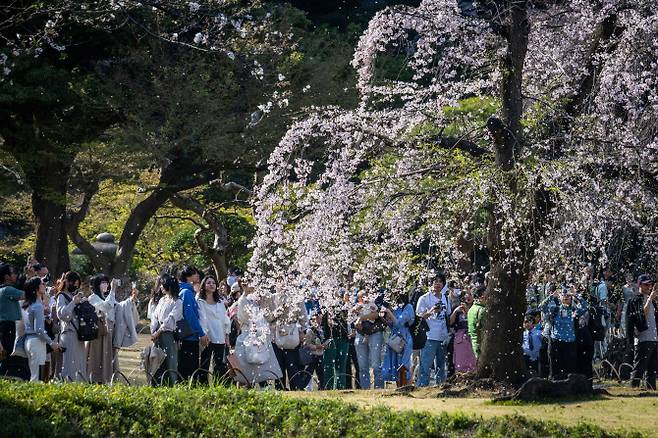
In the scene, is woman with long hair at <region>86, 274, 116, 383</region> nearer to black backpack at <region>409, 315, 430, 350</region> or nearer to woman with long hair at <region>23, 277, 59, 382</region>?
woman with long hair at <region>23, 277, 59, 382</region>

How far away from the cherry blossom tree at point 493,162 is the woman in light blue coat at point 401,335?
1.98 metres

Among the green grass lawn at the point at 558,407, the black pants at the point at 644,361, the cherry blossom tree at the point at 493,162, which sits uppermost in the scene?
the cherry blossom tree at the point at 493,162

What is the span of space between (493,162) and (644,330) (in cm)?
361

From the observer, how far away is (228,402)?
10219 mm

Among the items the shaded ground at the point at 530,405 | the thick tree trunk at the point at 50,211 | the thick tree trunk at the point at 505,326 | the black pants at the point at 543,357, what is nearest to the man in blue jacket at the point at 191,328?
the shaded ground at the point at 530,405

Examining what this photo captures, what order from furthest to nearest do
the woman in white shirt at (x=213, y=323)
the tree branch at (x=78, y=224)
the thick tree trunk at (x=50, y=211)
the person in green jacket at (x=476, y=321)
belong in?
the tree branch at (x=78, y=224)
the thick tree trunk at (x=50, y=211)
the person in green jacket at (x=476, y=321)
the woman in white shirt at (x=213, y=323)

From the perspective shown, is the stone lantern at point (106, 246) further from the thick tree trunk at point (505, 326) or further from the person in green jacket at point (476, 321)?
the thick tree trunk at point (505, 326)

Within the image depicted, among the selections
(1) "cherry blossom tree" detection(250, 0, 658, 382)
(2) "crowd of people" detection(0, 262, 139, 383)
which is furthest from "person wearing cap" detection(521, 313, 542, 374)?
(2) "crowd of people" detection(0, 262, 139, 383)

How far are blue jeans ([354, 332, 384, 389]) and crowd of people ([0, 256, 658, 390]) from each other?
0.02m

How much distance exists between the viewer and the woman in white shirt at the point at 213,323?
1325 cm

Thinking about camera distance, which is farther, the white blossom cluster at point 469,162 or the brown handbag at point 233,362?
the brown handbag at point 233,362

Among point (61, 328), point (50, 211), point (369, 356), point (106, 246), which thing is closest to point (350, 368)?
point (369, 356)

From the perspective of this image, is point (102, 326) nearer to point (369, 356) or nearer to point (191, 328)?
point (191, 328)

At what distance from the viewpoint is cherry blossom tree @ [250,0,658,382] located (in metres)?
12.0
